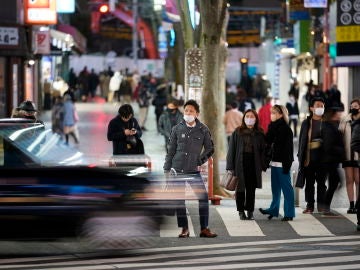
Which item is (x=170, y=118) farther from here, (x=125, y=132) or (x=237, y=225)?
(x=237, y=225)

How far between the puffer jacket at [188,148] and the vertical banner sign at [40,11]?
1946cm

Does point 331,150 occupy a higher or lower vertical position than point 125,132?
lower

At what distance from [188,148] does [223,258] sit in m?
2.31

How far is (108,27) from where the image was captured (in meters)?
86.8

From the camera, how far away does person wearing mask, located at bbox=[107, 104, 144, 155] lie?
17.6m

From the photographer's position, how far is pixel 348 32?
1224 inches

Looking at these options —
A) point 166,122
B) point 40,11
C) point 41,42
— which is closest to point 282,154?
point 166,122

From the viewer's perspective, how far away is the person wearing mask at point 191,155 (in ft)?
48.8

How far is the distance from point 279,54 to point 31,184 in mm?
43496

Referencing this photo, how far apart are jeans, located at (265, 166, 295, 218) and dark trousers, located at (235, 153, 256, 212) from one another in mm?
403

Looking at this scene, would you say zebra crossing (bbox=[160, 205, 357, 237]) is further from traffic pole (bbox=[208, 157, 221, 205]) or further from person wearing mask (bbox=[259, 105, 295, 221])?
traffic pole (bbox=[208, 157, 221, 205])

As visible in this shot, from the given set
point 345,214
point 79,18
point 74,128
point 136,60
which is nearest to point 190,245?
point 345,214

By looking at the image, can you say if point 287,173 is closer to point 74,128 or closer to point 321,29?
point 74,128

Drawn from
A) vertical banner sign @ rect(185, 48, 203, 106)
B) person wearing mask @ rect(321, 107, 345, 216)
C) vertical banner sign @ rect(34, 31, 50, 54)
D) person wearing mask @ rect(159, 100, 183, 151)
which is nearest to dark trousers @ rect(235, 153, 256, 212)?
person wearing mask @ rect(321, 107, 345, 216)
